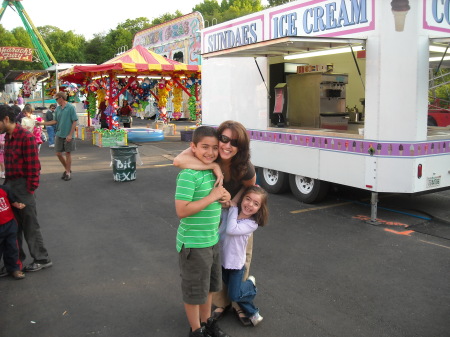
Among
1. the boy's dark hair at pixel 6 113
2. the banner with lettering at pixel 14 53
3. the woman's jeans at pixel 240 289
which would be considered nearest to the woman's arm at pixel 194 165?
the woman's jeans at pixel 240 289

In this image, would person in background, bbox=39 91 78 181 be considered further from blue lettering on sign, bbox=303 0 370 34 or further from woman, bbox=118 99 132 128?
woman, bbox=118 99 132 128

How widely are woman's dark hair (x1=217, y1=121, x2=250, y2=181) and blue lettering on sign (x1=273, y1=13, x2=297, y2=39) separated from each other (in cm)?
464

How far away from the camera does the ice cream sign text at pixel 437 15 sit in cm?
583

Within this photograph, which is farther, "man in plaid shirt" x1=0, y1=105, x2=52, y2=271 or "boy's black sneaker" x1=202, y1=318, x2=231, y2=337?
"man in plaid shirt" x1=0, y1=105, x2=52, y2=271

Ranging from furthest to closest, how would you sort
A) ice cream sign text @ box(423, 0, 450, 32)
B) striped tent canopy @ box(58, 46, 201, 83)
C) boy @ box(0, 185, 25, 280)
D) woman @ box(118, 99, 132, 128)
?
woman @ box(118, 99, 132, 128) → striped tent canopy @ box(58, 46, 201, 83) → ice cream sign text @ box(423, 0, 450, 32) → boy @ box(0, 185, 25, 280)

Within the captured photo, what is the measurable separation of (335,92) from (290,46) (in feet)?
6.36

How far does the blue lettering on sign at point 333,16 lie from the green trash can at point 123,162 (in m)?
4.39

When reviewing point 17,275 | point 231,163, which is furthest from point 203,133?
point 17,275

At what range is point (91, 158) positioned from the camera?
1323 centimetres

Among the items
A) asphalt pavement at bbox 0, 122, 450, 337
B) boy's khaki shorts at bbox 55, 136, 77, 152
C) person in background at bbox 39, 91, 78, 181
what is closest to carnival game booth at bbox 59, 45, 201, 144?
person in background at bbox 39, 91, 78, 181

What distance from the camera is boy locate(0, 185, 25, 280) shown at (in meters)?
4.34

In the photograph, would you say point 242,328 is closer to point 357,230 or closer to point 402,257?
point 402,257

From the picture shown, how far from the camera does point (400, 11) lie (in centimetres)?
573

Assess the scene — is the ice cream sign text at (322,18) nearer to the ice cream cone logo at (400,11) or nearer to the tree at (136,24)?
the ice cream cone logo at (400,11)
